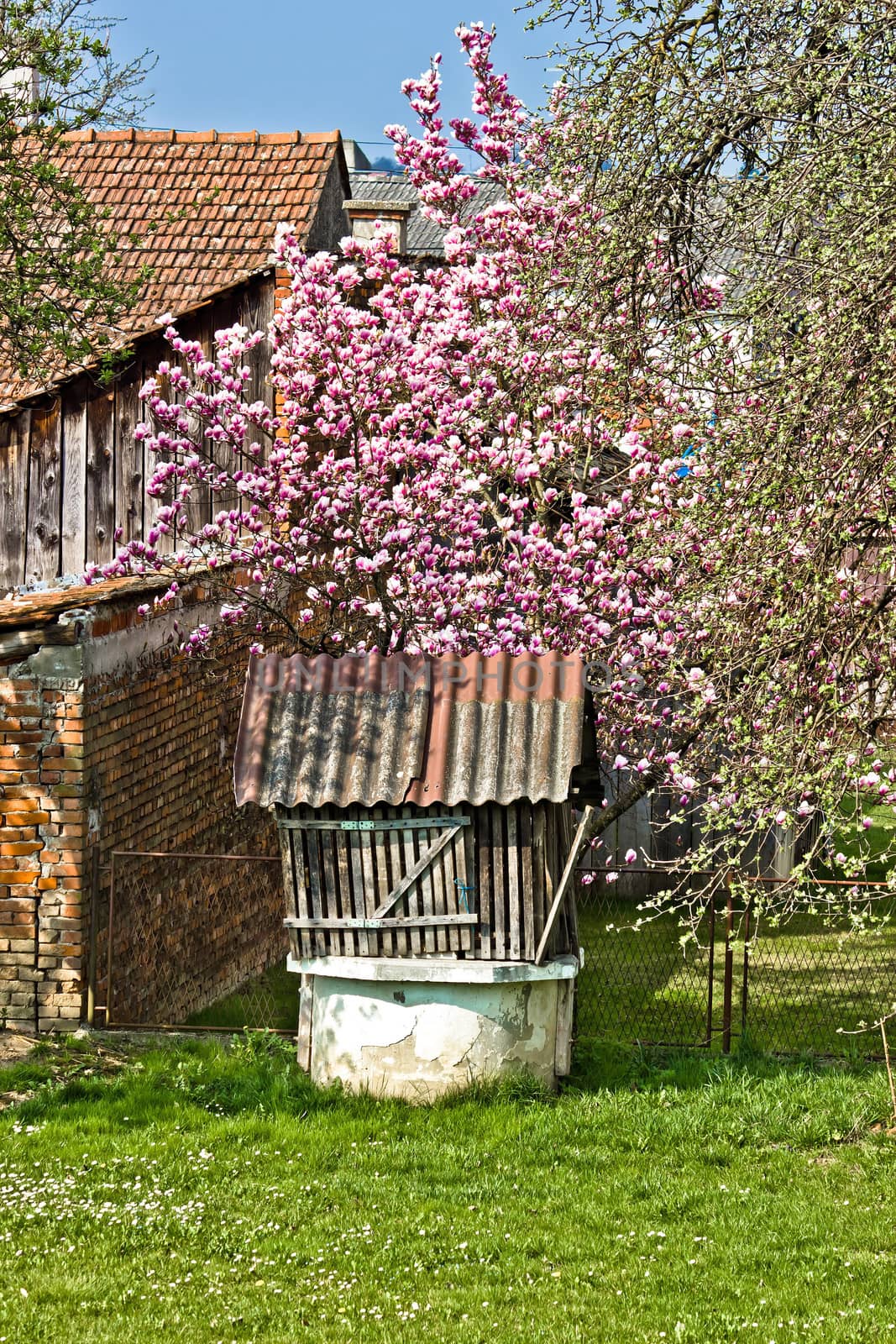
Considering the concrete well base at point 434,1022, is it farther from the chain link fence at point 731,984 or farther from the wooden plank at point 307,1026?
the chain link fence at point 731,984

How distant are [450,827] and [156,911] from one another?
129 inches

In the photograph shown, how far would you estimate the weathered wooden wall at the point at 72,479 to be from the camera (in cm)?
1368

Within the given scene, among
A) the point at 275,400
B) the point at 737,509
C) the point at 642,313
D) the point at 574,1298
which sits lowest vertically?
the point at 574,1298

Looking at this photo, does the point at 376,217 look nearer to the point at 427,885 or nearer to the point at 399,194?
the point at 427,885

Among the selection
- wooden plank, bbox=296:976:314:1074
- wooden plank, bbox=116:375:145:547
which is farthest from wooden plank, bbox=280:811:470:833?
wooden plank, bbox=116:375:145:547

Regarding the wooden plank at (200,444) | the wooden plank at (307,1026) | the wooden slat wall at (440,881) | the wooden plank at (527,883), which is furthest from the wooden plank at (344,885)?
the wooden plank at (200,444)

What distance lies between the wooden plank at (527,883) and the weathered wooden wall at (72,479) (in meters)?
6.27

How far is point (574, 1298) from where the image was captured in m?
6.41

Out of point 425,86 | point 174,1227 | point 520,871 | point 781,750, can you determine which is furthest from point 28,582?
point 781,750

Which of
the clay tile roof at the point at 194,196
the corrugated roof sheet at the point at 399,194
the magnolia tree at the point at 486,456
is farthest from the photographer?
the corrugated roof sheet at the point at 399,194

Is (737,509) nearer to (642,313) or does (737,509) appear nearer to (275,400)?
(642,313)

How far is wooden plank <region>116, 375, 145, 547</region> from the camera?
1368 cm

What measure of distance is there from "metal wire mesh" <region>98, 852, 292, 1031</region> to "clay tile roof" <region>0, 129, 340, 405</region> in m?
5.07

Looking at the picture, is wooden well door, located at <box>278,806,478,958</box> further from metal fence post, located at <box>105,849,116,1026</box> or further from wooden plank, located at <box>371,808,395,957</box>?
metal fence post, located at <box>105,849,116,1026</box>
